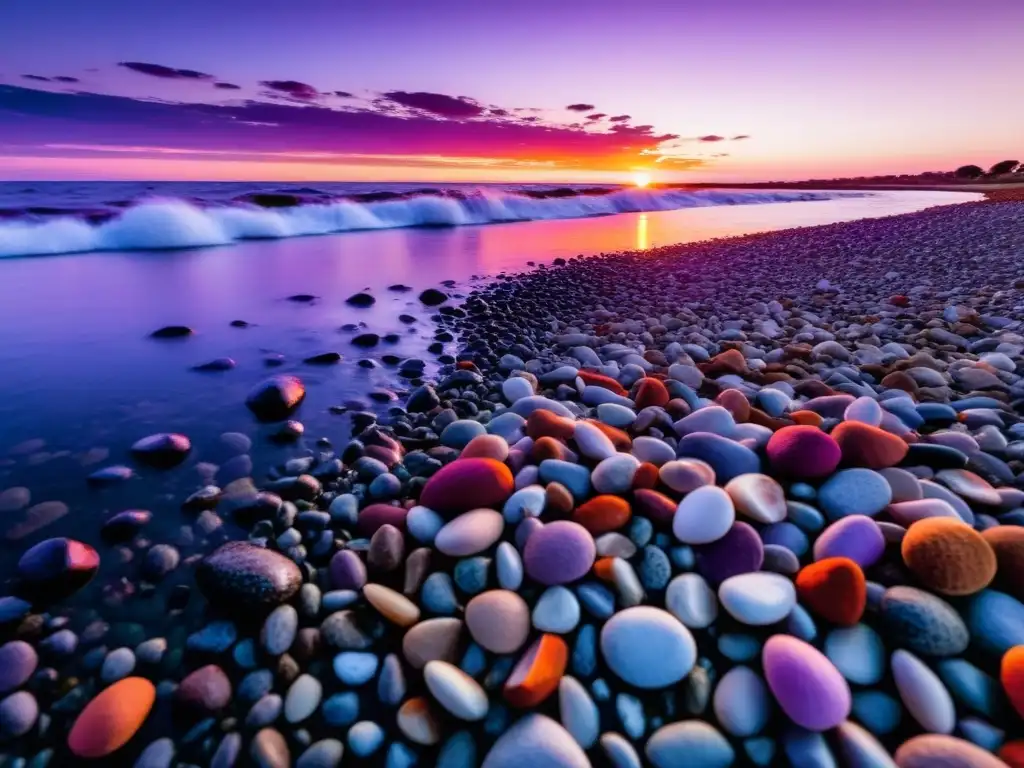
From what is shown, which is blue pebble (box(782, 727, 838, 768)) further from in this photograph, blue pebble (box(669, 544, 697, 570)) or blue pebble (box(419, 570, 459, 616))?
blue pebble (box(419, 570, 459, 616))

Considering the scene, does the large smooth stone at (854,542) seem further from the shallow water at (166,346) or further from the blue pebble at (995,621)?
the shallow water at (166,346)

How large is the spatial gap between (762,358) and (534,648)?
8.71 feet

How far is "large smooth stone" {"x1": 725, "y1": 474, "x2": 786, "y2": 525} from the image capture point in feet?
5.26

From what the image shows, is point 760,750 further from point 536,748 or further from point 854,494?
point 854,494

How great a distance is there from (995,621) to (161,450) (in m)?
3.02

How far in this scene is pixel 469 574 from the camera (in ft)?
5.05

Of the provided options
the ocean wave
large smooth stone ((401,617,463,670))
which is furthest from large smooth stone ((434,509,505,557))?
the ocean wave

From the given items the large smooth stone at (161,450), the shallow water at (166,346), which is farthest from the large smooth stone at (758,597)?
the large smooth stone at (161,450)

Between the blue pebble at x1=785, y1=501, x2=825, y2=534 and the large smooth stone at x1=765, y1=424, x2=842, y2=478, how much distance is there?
14 centimetres

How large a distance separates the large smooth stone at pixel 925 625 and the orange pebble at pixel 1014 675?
8 cm

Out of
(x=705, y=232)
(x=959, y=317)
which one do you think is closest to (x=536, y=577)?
(x=959, y=317)

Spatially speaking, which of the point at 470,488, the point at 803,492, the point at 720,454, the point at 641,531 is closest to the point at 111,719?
the point at 470,488

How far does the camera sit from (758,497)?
5.37ft

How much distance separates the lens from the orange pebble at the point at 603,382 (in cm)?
287
